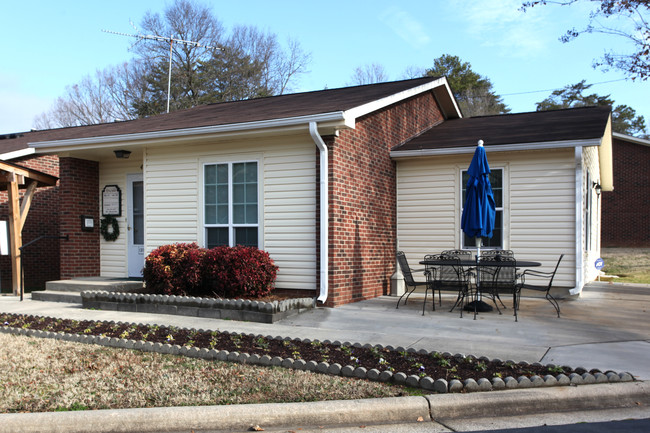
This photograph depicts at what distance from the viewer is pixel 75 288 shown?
10.6 m

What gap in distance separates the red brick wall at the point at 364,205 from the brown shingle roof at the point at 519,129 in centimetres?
68

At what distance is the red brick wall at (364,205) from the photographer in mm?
9070

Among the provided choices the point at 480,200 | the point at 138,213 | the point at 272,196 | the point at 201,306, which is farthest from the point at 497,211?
the point at 138,213

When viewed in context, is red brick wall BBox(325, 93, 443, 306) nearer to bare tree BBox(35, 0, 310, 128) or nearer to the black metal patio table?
the black metal patio table

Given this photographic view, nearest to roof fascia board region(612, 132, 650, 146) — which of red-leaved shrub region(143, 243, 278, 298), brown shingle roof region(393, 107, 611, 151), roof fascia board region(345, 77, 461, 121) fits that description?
brown shingle roof region(393, 107, 611, 151)

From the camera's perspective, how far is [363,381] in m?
4.79

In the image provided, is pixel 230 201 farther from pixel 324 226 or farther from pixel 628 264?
pixel 628 264

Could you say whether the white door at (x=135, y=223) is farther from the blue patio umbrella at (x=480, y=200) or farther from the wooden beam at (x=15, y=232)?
the blue patio umbrella at (x=480, y=200)

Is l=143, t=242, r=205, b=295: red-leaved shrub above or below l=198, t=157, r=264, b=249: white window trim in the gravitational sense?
below

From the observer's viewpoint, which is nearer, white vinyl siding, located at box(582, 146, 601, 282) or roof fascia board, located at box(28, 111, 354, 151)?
roof fascia board, located at box(28, 111, 354, 151)

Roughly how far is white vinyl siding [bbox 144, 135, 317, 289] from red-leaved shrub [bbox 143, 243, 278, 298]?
16.1 inches

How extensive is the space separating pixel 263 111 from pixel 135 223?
3.87 meters

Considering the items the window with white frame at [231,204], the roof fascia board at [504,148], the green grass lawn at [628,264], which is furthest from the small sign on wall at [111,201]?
the green grass lawn at [628,264]

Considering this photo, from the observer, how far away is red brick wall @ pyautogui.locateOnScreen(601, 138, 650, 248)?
2481cm
